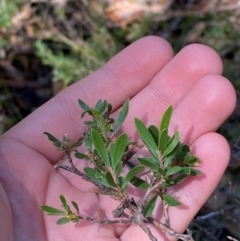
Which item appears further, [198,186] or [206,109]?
[206,109]

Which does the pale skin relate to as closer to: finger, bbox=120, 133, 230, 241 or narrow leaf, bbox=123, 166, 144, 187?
finger, bbox=120, 133, 230, 241

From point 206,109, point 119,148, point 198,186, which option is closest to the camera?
point 119,148

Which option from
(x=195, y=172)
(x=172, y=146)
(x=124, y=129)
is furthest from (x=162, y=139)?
(x=124, y=129)

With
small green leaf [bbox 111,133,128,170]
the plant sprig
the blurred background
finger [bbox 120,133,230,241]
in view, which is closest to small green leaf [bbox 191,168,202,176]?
the plant sprig

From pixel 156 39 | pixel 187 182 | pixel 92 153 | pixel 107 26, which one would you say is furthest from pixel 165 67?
pixel 107 26

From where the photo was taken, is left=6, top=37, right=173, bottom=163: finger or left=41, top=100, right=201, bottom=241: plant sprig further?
left=6, top=37, right=173, bottom=163: finger

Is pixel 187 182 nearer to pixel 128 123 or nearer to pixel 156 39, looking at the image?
pixel 128 123

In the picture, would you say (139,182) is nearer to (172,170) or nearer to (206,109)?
(172,170)

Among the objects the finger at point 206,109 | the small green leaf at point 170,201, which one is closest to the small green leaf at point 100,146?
the small green leaf at point 170,201
